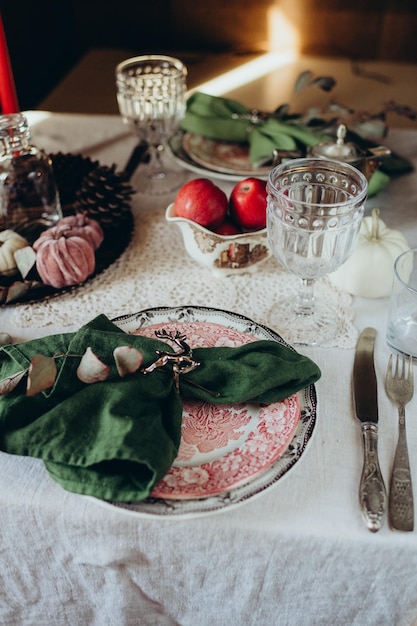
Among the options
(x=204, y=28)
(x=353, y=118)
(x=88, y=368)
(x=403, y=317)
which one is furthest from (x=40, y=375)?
(x=204, y=28)

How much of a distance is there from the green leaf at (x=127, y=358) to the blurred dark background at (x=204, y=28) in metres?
2.37

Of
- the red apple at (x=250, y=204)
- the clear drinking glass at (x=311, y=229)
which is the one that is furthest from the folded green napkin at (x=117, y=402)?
the red apple at (x=250, y=204)

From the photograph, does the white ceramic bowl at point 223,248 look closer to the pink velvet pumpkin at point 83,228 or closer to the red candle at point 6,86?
the pink velvet pumpkin at point 83,228

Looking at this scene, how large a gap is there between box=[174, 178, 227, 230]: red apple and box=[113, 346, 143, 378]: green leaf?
11.1 inches

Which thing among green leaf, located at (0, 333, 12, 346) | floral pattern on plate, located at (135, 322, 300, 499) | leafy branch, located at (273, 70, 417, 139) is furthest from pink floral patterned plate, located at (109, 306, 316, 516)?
leafy branch, located at (273, 70, 417, 139)

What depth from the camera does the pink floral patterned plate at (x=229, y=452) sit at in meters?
0.51

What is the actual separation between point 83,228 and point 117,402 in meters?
0.35

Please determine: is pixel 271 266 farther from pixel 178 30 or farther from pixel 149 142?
pixel 178 30

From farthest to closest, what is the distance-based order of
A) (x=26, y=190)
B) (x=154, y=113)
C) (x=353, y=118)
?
(x=353, y=118), (x=154, y=113), (x=26, y=190)

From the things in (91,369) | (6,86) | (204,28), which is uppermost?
(6,86)

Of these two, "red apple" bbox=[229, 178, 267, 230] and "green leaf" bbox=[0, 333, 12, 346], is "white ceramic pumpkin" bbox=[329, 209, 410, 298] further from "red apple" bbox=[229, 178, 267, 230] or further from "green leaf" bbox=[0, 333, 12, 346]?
"green leaf" bbox=[0, 333, 12, 346]

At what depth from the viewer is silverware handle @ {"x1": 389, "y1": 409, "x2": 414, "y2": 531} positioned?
507 millimetres

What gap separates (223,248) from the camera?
2.60ft

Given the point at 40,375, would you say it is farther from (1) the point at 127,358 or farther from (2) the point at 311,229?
(2) the point at 311,229
